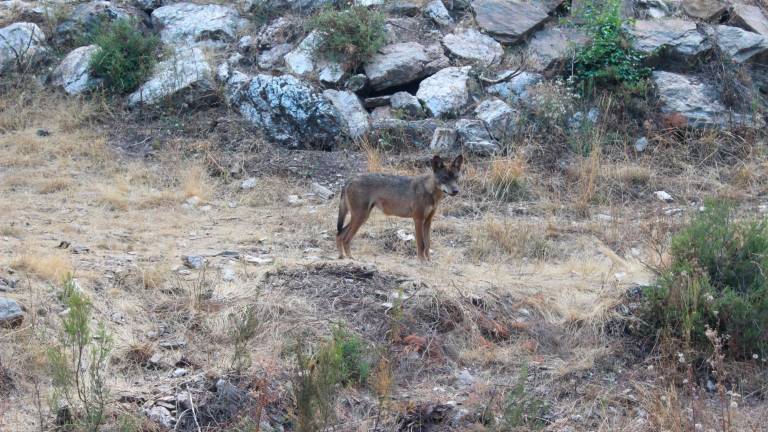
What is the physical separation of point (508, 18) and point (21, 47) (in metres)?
8.17

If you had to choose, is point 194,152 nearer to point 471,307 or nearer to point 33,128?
point 33,128

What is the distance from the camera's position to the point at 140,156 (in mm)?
14312

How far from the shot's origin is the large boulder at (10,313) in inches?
314

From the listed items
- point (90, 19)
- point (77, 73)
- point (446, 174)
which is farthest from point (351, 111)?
point (90, 19)

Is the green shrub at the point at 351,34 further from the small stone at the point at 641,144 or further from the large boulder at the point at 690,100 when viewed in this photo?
the large boulder at the point at 690,100

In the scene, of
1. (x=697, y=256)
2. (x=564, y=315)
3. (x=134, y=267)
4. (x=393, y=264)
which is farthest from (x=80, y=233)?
(x=697, y=256)

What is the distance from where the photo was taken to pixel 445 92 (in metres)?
15.0

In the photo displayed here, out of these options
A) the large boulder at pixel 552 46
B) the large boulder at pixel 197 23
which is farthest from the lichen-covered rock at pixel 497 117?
the large boulder at pixel 197 23

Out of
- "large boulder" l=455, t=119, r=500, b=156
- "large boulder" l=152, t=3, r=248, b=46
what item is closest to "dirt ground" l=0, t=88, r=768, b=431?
"large boulder" l=455, t=119, r=500, b=156

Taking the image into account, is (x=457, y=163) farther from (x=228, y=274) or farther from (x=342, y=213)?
(x=228, y=274)

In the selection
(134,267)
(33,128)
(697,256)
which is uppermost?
(697,256)

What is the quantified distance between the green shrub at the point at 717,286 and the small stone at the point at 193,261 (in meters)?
4.41

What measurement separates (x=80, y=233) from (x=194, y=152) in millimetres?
3455

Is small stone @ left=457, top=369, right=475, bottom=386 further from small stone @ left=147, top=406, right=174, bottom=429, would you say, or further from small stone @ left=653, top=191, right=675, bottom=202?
small stone @ left=653, top=191, right=675, bottom=202
